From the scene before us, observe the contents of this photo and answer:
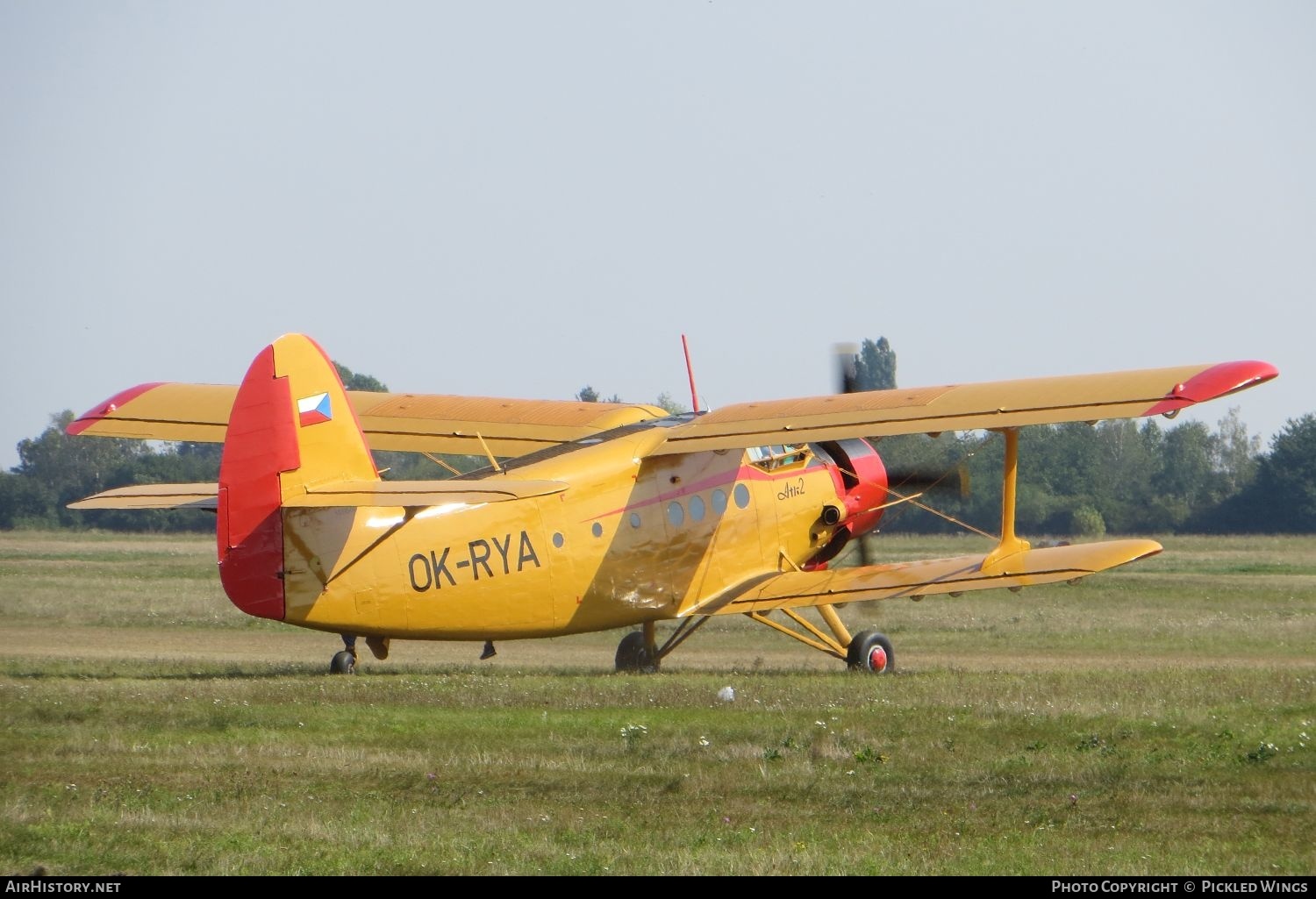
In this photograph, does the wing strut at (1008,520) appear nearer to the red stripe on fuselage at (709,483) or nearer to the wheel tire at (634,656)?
the red stripe on fuselage at (709,483)

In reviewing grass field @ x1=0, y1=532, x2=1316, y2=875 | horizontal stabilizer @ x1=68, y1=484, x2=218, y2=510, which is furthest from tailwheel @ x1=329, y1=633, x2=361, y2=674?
horizontal stabilizer @ x1=68, y1=484, x2=218, y2=510

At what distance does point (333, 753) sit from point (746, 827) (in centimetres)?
353

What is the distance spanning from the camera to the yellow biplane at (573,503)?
1380 centimetres

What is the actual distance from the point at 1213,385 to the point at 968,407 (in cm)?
229

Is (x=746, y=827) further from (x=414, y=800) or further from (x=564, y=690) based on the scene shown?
(x=564, y=690)

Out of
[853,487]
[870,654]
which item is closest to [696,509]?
[870,654]

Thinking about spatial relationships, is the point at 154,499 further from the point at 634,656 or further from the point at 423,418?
the point at 634,656

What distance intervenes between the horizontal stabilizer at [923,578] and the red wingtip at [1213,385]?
1.94m

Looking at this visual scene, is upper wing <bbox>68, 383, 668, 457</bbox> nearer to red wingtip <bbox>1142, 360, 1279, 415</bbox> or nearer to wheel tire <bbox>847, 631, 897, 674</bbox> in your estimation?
wheel tire <bbox>847, 631, 897, 674</bbox>

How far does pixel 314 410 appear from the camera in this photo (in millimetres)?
14102

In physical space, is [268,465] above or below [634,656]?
above

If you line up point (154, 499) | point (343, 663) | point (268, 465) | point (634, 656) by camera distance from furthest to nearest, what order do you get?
point (634, 656) < point (343, 663) < point (154, 499) < point (268, 465)

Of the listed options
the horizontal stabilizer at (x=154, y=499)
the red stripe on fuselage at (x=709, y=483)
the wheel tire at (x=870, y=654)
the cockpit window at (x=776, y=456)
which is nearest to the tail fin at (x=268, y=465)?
the horizontal stabilizer at (x=154, y=499)
